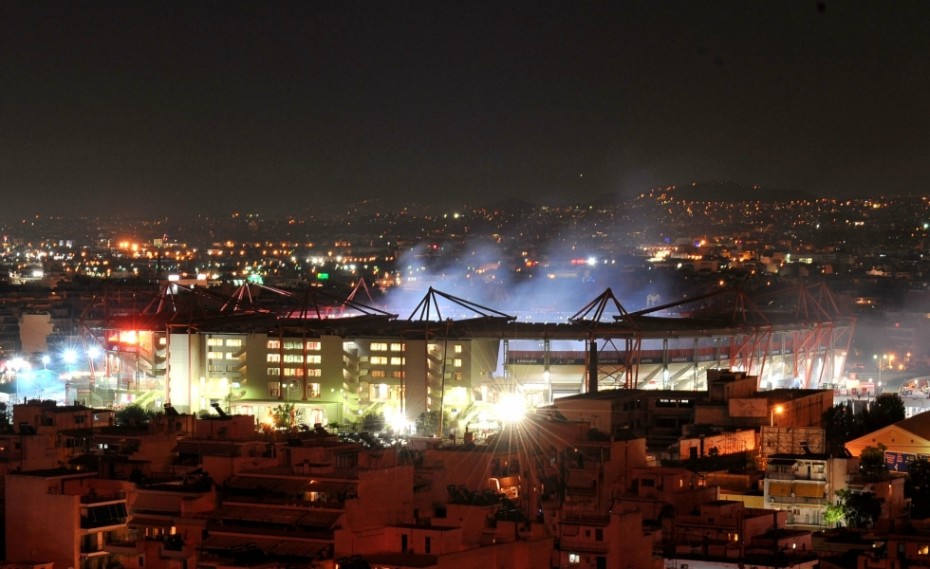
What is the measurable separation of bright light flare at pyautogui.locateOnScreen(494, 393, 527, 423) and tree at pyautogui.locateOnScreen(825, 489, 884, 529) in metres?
5.29

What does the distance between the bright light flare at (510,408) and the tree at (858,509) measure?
17.3ft

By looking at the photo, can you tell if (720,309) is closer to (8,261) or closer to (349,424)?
(349,424)

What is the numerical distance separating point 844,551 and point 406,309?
146ft

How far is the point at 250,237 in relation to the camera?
142750 millimetres

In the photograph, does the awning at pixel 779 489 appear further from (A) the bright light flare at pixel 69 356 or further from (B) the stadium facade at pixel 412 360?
(A) the bright light flare at pixel 69 356

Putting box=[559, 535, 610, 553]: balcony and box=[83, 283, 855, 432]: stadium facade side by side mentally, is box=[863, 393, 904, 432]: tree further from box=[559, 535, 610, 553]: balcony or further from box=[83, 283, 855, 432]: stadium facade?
box=[559, 535, 610, 553]: balcony

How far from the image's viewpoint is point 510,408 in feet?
96.1

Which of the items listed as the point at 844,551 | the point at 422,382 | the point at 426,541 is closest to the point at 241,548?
the point at 426,541

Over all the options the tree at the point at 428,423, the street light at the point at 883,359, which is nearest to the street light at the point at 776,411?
the tree at the point at 428,423

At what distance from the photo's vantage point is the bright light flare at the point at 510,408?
2644cm

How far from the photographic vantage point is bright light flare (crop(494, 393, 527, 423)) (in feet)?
86.7

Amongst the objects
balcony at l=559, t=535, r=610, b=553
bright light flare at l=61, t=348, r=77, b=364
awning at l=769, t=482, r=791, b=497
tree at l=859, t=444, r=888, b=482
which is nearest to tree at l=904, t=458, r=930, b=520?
tree at l=859, t=444, r=888, b=482

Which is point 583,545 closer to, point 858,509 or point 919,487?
point 858,509

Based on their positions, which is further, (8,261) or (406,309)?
(8,261)
